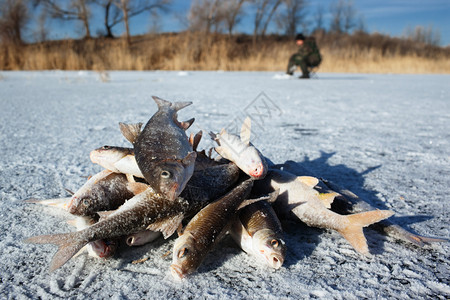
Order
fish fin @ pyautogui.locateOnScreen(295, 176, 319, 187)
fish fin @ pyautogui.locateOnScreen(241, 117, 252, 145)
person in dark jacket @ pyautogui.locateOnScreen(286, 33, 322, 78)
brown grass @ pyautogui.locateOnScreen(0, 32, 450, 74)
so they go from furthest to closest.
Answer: brown grass @ pyautogui.locateOnScreen(0, 32, 450, 74) → person in dark jacket @ pyautogui.locateOnScreen(286, 33, 322, 78) → fish fin @ pyautogui.locateOnScreen(241, 117, 252, 145) → fish fin @ pyautogui.locateOnScreen(295, 176, 319, 187)

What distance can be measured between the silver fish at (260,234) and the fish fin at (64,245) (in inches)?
26.7

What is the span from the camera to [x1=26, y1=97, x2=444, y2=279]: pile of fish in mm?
1350

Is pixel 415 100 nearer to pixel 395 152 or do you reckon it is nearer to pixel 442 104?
pixel 442 104

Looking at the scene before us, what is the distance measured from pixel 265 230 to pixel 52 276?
3.07 feet

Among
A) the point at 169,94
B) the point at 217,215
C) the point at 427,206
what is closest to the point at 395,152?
the point at 427,206

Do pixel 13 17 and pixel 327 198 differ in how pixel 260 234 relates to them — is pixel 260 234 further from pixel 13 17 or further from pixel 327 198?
pixel 13 17

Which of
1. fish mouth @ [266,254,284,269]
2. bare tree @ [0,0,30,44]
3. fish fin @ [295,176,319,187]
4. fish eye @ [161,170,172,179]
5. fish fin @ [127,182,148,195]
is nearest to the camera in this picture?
fish eye @ [161,170,172,179]

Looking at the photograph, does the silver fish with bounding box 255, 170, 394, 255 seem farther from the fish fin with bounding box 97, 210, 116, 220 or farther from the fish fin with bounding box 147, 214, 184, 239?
the fish fin with bounding box 97, 210, 116, 220

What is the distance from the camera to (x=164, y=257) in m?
1.54

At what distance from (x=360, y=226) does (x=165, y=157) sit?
0.99 m

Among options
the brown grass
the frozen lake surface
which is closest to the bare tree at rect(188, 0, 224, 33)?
the brown grass

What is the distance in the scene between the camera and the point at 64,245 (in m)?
1.33

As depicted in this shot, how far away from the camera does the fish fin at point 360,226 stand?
1.56 m

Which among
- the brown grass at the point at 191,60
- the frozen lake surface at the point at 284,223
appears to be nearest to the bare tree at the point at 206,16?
the brown grass at the point at 191,60
